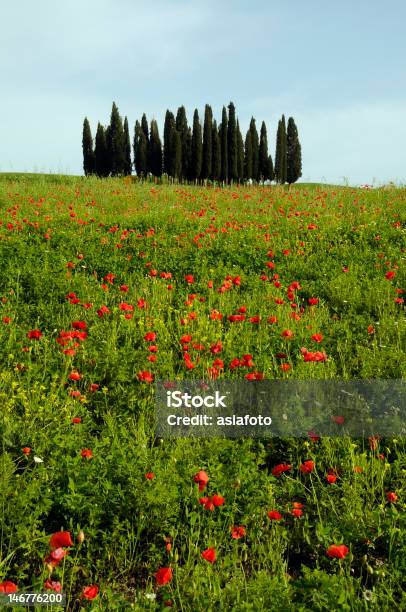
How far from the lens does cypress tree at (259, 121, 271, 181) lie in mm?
44062

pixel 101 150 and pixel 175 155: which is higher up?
pixel 101 150

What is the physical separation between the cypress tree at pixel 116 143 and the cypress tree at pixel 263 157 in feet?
36.3

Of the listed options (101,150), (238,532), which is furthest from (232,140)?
(238,532)

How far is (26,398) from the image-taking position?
3926 millimetres

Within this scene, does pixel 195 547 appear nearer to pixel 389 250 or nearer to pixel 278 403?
pixel 278 403

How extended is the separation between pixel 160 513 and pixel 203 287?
4.13 metres

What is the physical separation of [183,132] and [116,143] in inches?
196

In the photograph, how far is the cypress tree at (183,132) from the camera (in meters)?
40.2

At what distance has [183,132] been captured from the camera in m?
40.5

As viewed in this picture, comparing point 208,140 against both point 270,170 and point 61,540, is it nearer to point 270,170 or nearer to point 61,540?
point 270,170

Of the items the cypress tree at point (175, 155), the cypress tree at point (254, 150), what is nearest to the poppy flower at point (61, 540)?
the cypress tree at point (175, 155)

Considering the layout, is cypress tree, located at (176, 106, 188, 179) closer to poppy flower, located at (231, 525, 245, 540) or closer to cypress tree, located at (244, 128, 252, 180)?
cypress tree, located at (244, 128, 252, 180)

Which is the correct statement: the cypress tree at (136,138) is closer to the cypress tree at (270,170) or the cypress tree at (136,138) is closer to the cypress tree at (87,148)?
the cypress tree at (87,148)

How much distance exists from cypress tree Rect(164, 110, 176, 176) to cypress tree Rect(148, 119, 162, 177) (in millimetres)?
876
